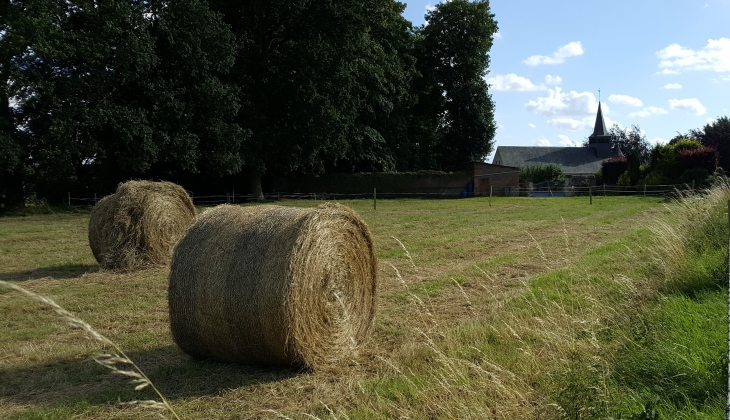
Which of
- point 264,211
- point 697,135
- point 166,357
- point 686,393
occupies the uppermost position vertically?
point 697,135

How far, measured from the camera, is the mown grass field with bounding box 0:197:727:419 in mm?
4184

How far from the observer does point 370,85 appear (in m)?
42.5

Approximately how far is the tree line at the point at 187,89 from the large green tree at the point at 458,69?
7305 millimetres

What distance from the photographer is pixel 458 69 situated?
53.3 m

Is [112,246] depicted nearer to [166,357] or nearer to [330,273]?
[166,357]

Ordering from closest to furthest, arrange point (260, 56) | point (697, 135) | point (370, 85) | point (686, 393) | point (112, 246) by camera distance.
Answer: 1. point (686, 393)
2. point (112, 246)
3. point (260, 56)
4. point (370, 85)
5. point (697, 135)

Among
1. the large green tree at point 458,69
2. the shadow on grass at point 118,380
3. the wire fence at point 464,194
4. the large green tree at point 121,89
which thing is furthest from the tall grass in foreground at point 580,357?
the large green tree at point 458,69

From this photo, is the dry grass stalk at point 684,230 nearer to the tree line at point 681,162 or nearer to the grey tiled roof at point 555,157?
the tree line at point 681,162

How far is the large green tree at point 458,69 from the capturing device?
52750 millimetres

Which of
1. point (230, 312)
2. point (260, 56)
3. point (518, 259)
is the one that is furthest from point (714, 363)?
point (260, 56)

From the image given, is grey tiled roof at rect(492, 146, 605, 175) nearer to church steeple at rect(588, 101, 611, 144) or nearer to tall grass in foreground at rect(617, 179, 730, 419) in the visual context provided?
church steeple at rect(588, 101, 611, 144)

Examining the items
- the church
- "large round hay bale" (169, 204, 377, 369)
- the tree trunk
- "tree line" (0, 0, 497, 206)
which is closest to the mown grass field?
"large round hay bale" (169, 204, 377, 369)

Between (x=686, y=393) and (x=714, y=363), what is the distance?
442 mm

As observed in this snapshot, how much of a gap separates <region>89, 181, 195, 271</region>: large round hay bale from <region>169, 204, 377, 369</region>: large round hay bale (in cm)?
593
